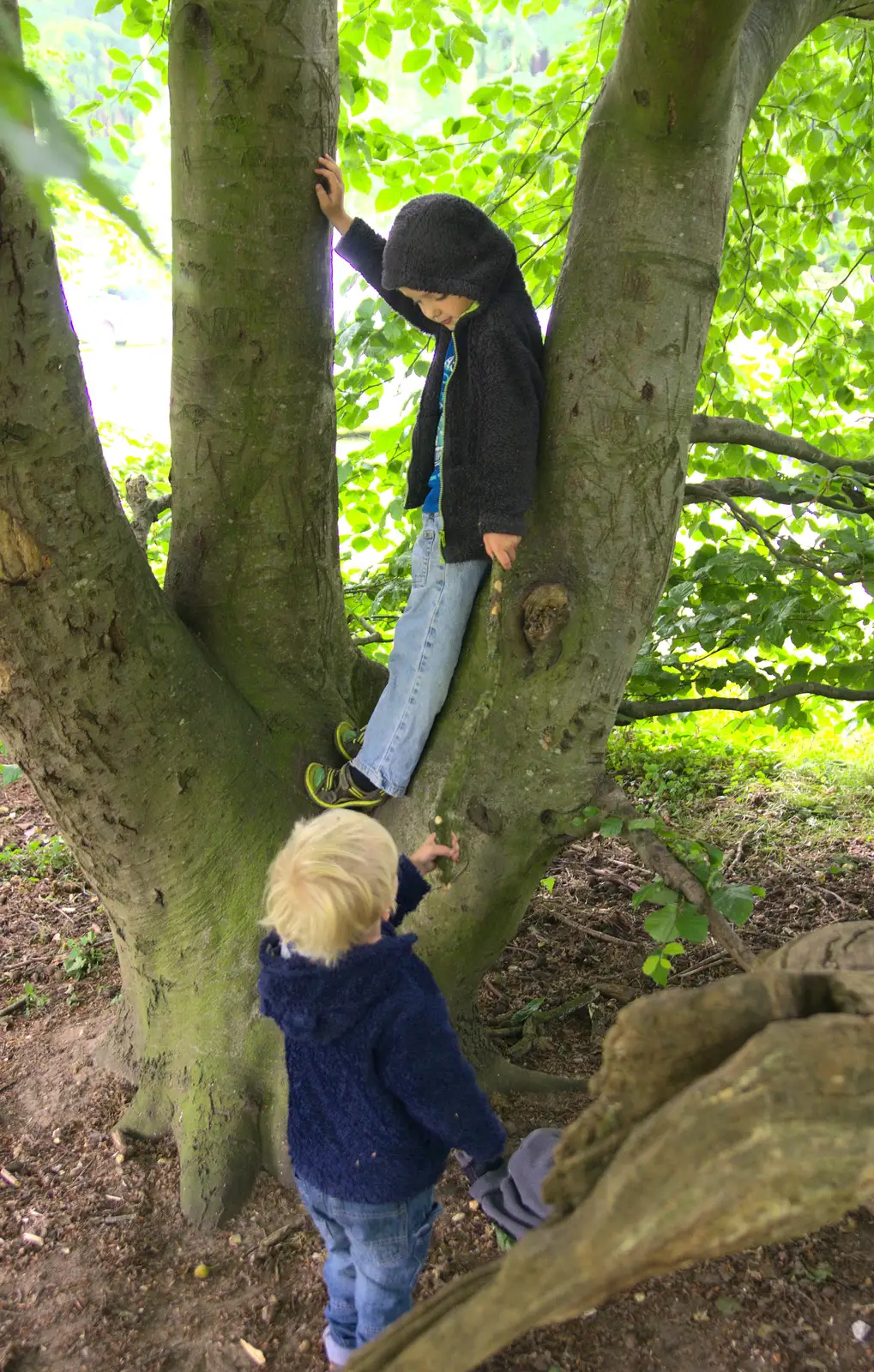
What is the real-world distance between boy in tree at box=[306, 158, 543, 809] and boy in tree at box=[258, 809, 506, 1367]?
0.79m

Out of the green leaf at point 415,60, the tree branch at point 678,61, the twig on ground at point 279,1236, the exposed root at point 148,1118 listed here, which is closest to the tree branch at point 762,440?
the tree branch at point 678,61

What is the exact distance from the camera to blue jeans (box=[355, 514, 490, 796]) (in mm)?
2570

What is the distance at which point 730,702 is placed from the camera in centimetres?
309

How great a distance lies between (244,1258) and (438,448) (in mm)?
2291

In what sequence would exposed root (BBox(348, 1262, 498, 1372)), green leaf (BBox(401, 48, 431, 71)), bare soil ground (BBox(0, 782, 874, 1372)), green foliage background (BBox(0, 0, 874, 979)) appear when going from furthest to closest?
1. green leaf (BBox(401, 48, 431, 71))
2. green foliage background (BBox(0, 0, 874, 979))
3. bare soil ground (BBox(0, 782, 874, 1372))
4. exposed root (BBox(348, 1262, 498, 1372))

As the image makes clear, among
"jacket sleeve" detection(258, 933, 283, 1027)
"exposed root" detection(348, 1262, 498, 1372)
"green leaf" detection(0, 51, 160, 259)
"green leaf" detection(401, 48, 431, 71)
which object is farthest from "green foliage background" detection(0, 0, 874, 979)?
"green leaf" detection(0, 51, 160, 259)

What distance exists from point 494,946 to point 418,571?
1099mm

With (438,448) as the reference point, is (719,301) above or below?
above

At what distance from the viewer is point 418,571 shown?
2.66 metres

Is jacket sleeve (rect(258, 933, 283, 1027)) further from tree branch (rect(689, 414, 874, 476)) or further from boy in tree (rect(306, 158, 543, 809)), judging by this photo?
tree branch (rect(689, 414, 874, 476))

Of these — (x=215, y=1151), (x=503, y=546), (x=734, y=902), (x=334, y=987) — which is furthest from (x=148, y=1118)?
(x=503, y=546)

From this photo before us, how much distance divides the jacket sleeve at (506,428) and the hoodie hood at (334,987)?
104cm

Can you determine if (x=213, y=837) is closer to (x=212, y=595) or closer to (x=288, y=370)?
(x=212, y=595)

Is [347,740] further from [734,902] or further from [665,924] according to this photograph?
[734,902]
